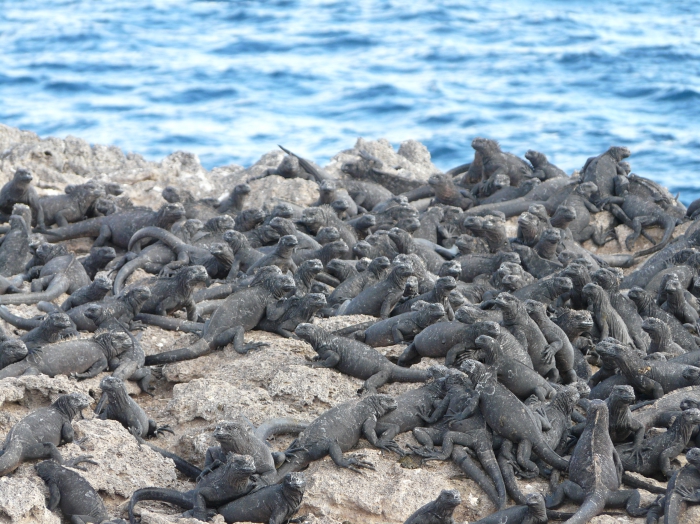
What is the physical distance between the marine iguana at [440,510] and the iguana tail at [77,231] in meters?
6.53

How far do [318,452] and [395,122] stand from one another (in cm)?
2090

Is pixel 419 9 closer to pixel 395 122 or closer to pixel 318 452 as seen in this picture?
pixel 395 122

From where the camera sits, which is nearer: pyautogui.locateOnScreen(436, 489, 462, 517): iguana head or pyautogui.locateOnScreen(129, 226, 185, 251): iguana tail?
pyautogui.locateOnScreen(436, 489, 462, 517): iguana head

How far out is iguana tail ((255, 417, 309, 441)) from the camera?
621 centimetres

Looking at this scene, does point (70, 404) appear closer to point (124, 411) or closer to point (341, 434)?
point (124, 411)

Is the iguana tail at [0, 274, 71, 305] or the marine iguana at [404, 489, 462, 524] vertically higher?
the marine iguana at [404, 489, 462, 524]

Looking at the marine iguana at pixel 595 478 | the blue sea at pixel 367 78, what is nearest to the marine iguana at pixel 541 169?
the marine iguana at pixel 595 478

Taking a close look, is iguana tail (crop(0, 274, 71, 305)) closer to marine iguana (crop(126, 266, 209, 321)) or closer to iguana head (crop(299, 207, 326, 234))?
marine iguana (crop(126, 266, 209, 321))

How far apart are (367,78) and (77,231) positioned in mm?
19850

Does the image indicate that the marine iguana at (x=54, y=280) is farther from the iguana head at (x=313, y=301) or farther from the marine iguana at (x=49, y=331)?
the iguana head at (x=313, y=301)

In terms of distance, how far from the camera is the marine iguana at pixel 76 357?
23.6ft

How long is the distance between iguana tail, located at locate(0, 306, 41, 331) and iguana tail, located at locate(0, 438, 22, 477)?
247 centimetres

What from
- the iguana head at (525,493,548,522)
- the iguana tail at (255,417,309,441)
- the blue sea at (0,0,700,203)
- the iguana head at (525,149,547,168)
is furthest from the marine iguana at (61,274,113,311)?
the blue sea at (0,0,700,203)

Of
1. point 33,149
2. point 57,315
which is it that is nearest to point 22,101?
point 33,149
